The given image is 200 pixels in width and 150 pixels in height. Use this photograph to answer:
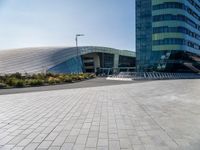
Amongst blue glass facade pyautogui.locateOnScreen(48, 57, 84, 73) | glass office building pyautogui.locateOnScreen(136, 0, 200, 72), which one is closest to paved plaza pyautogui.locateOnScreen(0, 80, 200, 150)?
blue glass facade pyautogui.locateOnScreen(48, 57, 84, 73)

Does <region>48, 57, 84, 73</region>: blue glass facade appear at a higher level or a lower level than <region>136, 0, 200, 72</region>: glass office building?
lower

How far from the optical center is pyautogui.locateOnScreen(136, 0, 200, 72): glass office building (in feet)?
172

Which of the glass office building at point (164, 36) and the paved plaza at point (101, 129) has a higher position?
the glass office building at point (164, 36)

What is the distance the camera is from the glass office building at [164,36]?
52.4m

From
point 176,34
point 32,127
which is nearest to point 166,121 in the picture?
point 32,127

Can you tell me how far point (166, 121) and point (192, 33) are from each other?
63.0m

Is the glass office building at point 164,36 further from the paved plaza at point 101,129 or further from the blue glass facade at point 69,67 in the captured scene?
the paved plaza at point 101,129

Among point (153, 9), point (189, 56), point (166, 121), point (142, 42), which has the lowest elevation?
point (166, 121)

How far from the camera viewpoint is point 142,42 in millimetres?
57156

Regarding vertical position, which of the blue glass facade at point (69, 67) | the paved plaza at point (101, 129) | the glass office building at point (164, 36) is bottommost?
the paved plaza at point (101, 129)

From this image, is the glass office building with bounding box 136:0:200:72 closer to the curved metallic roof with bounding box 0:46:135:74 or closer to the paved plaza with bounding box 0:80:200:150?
the curved metallic roof with bounding box 0:46:135:74

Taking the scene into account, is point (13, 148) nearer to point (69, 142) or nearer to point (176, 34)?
point (69, 142)

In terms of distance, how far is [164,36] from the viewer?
52.8 meters

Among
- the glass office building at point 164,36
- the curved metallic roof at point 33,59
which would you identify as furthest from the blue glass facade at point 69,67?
the glass office building at point 164,36
